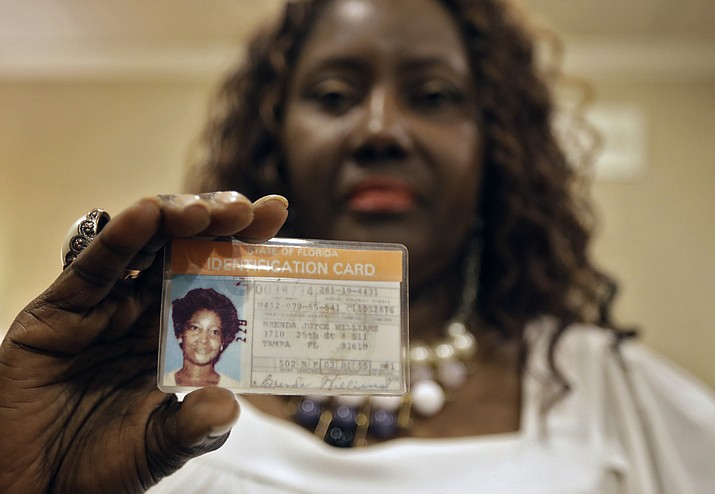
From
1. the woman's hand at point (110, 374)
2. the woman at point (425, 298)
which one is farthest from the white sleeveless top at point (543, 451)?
the woman's hand at point (110, 374)

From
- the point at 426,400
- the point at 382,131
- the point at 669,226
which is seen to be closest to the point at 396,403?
the point at 426,400

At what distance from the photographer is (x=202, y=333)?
0.32 meters

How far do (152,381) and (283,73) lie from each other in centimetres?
49

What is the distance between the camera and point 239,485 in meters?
0.57

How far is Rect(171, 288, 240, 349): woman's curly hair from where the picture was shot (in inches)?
12.7

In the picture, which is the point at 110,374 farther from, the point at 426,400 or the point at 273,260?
the point at 426,400

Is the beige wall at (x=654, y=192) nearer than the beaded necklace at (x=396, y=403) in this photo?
No

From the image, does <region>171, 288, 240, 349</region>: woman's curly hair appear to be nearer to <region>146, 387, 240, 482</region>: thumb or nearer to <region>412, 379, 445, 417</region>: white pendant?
<region>146, 387, 240, 482</region>: thumb

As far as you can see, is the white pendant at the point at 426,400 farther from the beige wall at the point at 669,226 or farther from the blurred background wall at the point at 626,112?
the beige wall at the point at 669,226

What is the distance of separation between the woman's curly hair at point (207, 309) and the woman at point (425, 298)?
0.03 m

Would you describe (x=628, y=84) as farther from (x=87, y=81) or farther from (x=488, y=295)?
(x=87, y=81)

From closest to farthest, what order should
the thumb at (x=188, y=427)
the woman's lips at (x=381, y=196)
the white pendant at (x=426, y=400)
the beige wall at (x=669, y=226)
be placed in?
the thumb at (x=188, y=427) → the woman's lips at (x=381, y=196) → the white pendant at (x=426, y=400) → the beige wall at (x=669, y=226)

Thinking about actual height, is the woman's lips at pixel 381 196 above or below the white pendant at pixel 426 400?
above

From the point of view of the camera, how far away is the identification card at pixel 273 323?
0.32m
